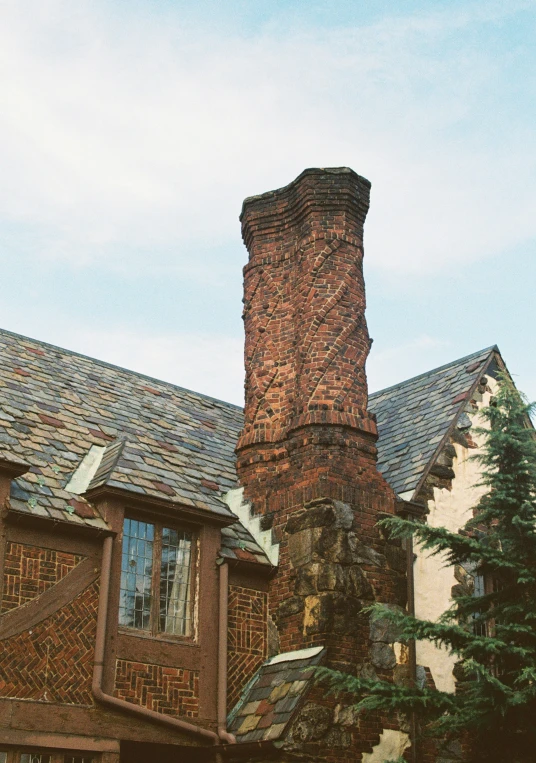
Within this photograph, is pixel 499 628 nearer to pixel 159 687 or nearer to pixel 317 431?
pixel 159 687

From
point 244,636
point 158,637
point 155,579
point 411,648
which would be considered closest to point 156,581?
point 155,579

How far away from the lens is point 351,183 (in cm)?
1482

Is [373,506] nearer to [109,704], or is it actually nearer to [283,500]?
[283,500]

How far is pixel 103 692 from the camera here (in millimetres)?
10672

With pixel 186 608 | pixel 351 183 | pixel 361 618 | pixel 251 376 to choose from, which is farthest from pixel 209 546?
pixel 351 183

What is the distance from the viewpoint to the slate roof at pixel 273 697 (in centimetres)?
1106

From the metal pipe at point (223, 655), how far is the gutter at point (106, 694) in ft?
0.12

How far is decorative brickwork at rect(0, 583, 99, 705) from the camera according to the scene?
10094mm

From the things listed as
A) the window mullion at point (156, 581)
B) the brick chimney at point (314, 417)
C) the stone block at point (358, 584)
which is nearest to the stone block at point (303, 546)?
the brick chimney at point (314, 417)

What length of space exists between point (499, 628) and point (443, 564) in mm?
3258

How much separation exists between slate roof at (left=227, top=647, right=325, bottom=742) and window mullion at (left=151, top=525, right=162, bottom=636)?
147cm

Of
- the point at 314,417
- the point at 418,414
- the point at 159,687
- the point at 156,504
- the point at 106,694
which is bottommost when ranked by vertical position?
the point at 106,694

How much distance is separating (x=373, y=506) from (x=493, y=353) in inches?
171

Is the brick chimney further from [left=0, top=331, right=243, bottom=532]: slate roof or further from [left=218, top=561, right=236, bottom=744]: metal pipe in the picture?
[left=0, top=331, right=243, bottom=532]: slate roof
